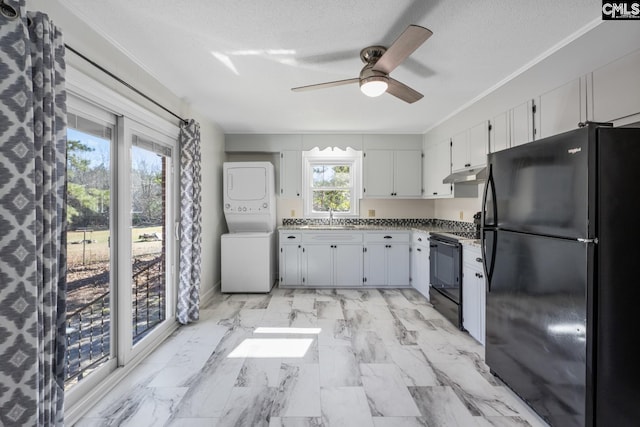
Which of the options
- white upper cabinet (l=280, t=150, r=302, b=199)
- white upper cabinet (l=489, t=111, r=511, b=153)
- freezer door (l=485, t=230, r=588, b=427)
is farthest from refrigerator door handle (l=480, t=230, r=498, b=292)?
white upper cabinet (l=280, t=150, r=302, b=199)

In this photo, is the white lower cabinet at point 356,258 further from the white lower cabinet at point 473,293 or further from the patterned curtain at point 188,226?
the patterned curtain at point 188,226

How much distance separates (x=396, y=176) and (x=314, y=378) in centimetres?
333

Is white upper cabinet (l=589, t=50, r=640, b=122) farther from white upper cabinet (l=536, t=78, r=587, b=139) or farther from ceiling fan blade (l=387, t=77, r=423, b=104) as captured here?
ceiling fan blade (l=387, t=77, r=423, b=104)

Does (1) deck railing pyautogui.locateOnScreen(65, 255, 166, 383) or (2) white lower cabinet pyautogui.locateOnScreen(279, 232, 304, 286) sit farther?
(2) white lower cabinet pyautogui.locateOnScreen(279, 232, 304, 286)

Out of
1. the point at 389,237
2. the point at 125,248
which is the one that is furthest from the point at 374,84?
the point at 389,237

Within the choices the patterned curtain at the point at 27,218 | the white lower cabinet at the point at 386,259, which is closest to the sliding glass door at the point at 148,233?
the patterned curtain at the point at 27,218

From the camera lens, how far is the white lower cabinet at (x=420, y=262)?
3.88m

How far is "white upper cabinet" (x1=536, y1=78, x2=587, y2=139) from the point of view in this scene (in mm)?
1937

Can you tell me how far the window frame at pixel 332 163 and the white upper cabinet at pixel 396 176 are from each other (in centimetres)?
30

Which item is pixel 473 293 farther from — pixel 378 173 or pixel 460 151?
pixel 378 173

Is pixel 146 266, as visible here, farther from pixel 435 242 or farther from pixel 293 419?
pixel 435 242

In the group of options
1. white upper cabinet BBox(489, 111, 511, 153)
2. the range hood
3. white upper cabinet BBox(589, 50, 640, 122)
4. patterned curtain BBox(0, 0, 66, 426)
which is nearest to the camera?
patterned curtain BBox(0, 0, 66, 426)

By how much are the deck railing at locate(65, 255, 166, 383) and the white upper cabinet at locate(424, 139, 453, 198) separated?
361 cm

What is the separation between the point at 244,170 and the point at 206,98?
1.29 meters
